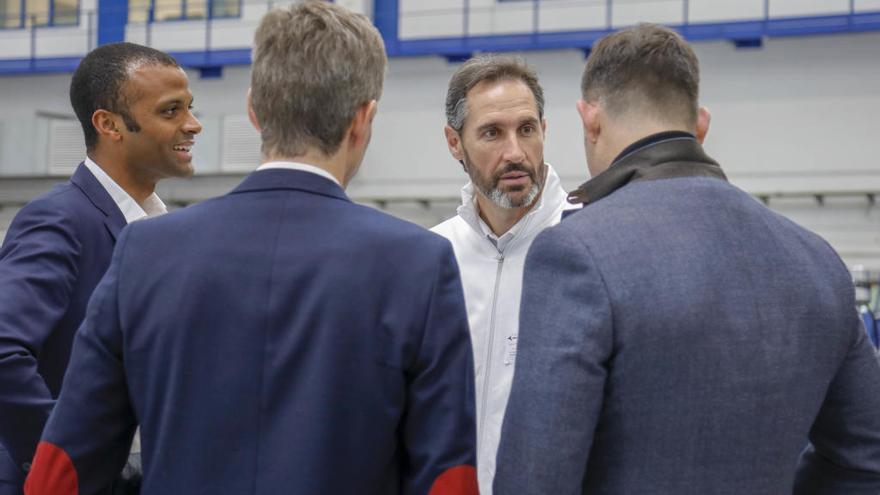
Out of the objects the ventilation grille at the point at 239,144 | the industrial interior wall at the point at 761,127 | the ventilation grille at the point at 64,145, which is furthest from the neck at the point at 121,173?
the ventilation grille at the point at 64,145

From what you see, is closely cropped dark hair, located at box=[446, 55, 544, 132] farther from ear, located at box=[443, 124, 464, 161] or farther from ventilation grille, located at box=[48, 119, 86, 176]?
ventilation grille, located at box=[48, 119, 86, 176]

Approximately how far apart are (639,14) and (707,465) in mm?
13676

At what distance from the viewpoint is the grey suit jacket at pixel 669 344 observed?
6.84 feet

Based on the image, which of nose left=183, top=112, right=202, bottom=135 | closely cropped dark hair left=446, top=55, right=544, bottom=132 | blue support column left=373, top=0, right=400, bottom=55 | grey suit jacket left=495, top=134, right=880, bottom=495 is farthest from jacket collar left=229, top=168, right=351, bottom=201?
blue support column left=373, top=0, right=400, bottom=55

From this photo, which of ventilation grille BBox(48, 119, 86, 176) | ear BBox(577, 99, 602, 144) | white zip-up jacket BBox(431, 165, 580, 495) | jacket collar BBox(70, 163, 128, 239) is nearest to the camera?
ear BBox(577, 99, 602, 144)

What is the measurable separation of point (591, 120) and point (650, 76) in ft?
0.54

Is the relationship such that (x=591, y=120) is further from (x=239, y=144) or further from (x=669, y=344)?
(x=239, y=144)

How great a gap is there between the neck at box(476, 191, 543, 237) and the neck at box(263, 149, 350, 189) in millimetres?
1780

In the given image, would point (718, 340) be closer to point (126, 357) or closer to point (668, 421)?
point (668, 421)

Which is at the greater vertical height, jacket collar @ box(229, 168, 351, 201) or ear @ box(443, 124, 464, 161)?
jacket collar @ box(229, 168, 351, 201)

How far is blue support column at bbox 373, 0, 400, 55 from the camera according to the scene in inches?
637

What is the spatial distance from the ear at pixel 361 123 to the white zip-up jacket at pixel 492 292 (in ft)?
4.75

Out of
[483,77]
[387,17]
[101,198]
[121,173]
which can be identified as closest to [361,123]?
[101,198]

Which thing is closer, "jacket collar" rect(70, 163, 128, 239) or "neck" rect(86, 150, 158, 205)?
"jacket collar" rect(70, 163, 128, 239)
